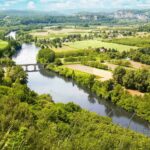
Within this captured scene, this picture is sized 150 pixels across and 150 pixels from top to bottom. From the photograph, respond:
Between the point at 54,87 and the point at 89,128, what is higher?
the point at 89,128

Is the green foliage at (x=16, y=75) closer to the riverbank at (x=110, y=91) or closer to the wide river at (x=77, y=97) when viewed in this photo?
the wide river at (x=77, y=97)

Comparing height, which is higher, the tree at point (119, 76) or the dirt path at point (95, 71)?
the tree at point (119, 76)

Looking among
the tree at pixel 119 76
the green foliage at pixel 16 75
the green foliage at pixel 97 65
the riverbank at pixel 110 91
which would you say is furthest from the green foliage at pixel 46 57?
the tree at pixel 119 76

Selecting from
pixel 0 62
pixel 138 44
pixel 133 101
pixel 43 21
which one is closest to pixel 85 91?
pixel 133 101

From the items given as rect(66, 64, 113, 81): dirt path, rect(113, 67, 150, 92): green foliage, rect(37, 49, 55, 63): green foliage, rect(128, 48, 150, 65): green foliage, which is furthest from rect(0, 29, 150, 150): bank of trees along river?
rect(128, 48, 150, 65): green foliage

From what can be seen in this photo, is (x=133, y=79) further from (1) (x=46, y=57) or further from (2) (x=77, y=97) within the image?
(1) (x=46, y=57)

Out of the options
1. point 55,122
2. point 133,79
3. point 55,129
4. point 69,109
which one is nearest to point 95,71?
point 133,79

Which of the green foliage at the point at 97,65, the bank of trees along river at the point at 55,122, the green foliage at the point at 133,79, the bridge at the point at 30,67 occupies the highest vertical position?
the bank of trees along river at the point at 55,122

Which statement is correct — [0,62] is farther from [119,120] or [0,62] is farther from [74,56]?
[119,120]

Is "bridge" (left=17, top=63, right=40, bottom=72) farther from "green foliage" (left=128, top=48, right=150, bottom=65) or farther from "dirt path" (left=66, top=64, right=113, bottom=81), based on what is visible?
"green foliage" (left=128, top=48, right=150, bottom=65)
